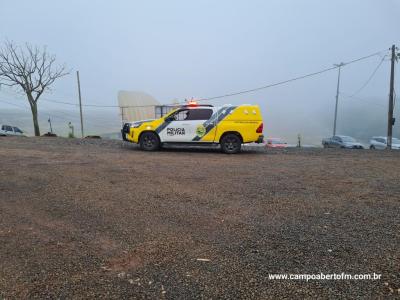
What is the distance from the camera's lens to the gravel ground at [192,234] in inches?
129

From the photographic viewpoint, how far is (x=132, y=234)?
4508 mm

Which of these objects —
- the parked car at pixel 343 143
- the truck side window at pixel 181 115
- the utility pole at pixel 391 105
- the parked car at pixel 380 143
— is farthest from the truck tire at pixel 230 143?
the parked car at pixel 343 143

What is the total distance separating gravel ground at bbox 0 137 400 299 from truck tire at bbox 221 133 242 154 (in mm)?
4875

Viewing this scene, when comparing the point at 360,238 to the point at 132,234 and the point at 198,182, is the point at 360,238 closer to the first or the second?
the point at 132,234

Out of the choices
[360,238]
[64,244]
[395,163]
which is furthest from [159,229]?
[395,163]

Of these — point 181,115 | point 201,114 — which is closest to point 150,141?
point 181,115

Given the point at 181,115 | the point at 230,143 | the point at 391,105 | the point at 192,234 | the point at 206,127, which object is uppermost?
the point at 391,105

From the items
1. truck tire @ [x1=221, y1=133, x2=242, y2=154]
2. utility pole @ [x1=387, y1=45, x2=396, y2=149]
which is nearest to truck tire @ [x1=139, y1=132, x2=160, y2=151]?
truck tire @ [x1=221, y1=133, x2=242, y2=154]

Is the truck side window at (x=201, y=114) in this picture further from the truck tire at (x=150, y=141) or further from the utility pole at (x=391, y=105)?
the utility pole at (x=391, y=105)

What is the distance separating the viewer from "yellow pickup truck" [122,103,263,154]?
13281 mm

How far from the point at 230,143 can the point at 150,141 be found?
10.4ft

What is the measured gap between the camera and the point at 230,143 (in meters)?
13.4

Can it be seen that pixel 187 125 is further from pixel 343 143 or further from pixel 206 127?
pixel 343 143

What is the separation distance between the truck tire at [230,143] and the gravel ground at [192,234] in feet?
16.0
